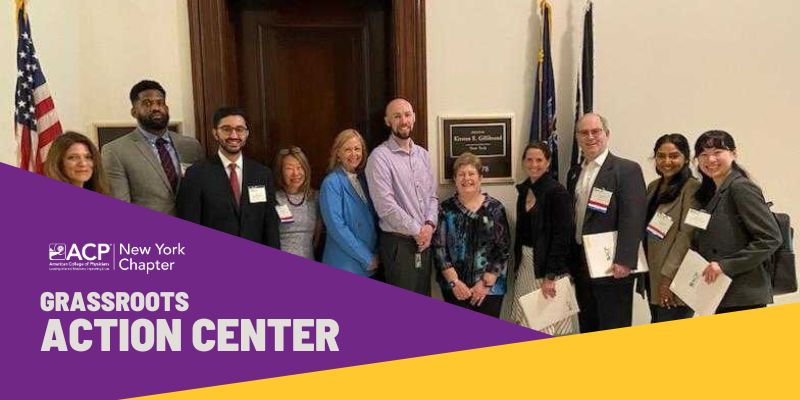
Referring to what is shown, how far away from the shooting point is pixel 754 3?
3.51m

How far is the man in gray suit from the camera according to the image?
103 inches

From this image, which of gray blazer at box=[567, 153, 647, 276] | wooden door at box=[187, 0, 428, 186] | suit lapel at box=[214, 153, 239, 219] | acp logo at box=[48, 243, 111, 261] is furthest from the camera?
wooden door at box=[187, 0, 428, 186]

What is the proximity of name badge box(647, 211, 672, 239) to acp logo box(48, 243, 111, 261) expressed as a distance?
7.47 ft

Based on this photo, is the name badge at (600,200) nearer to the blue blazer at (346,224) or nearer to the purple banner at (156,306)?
the blue blazer at (346,224)

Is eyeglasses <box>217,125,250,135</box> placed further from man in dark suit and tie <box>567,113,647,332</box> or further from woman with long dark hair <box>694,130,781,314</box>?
woman with long dark hair <box>694,130,781,314</box>

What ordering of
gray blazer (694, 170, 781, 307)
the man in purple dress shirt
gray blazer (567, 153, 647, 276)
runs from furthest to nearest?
the man in purple dress shirt, gray blazer (567, 153, 647, 276), gray blazer (694, 170, 781, 307)

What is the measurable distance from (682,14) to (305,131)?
7.80 ft

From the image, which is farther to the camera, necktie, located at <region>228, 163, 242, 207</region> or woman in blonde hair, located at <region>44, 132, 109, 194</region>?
necktie, located at <region>228, 163, 242, 207</region>

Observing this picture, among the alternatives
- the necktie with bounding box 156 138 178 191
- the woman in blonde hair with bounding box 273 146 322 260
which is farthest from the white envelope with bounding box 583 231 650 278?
the necktie with bounding box 156 138 178 191

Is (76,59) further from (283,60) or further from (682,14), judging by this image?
(682,14)

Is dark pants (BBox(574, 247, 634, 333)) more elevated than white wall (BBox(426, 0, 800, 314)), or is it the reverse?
white wall (BBox(426, 0, 800, 314))

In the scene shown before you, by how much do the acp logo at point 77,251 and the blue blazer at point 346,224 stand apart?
120 centimetres

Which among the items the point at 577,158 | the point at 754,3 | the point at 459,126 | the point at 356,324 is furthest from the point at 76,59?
the point at 754,3

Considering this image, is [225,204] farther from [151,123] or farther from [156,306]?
[156,306]
